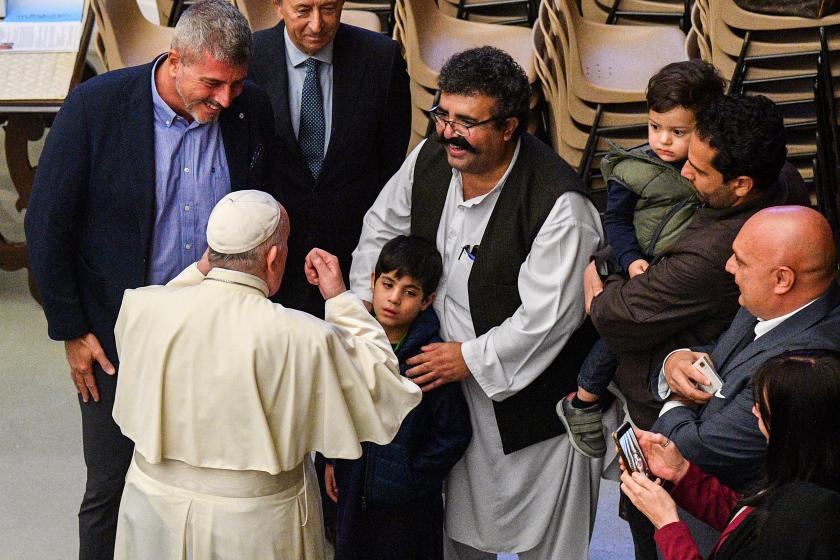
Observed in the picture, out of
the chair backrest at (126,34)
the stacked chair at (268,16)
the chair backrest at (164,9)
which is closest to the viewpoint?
the chair backrest at (126,34)

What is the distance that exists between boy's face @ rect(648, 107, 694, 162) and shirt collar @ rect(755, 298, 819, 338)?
0.60 m

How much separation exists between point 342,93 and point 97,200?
951mm

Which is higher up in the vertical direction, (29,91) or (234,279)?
(234,279)

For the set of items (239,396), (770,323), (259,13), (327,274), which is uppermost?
(770,323)

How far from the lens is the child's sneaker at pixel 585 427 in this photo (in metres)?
3.09

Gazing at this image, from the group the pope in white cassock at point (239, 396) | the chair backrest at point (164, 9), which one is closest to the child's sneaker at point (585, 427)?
the pope in white cassock at point (239, 396)

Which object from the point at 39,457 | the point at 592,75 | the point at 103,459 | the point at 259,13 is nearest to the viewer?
the point at 103,459

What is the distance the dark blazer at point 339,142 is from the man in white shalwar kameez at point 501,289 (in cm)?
40

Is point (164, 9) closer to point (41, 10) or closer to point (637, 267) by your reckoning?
point (41, 10)

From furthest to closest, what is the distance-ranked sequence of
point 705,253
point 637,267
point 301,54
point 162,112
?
1. point 301,54
2. point 162,112
3. point 637,267
4. point 705,253

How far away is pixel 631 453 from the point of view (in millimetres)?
2543

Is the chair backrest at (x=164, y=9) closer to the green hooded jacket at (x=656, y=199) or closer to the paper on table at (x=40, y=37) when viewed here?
the paper on table at (x=40, y=37)

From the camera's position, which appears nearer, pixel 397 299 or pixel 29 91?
pixel 397 299

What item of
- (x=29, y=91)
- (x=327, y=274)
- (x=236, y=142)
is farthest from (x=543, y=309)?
(x=29, y=91)
